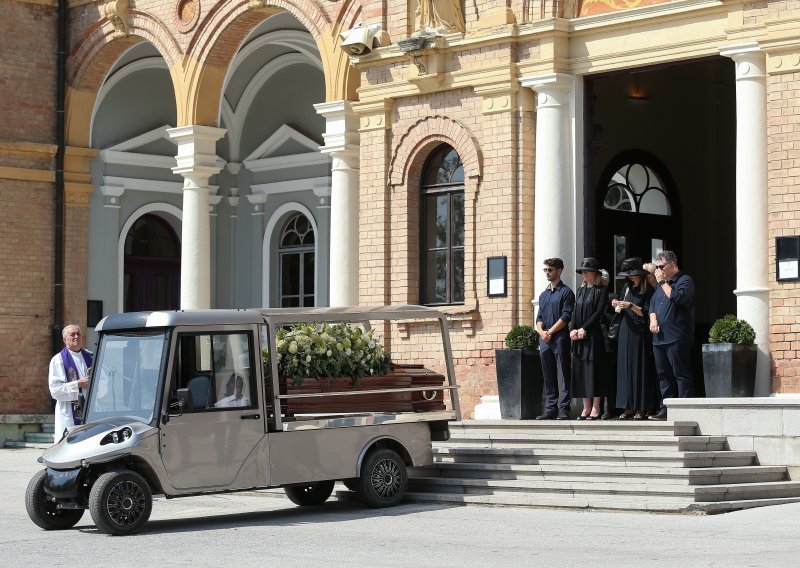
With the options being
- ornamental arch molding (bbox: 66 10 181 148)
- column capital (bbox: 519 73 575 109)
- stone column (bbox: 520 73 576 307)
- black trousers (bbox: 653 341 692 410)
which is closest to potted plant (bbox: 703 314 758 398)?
black trousers (bbox: 653 341 692 410)

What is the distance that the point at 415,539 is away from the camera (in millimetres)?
11320

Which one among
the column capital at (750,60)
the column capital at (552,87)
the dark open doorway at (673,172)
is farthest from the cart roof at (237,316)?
the dark open doorway at (673,172)

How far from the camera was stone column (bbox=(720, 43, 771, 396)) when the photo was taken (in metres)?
15.1

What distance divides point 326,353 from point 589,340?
3.12 m

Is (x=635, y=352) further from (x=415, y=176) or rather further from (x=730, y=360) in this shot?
(x=415, y=176)

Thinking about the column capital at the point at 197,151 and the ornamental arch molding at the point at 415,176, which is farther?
the column capital at the point at 197,151

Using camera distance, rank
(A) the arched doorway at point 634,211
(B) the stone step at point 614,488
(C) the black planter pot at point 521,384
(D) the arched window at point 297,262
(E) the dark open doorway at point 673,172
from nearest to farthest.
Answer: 1. (B) the stone step at point 614,488
2. (C) the black planter pot at point 521,384
3. (A) the arched doorway at point 634,211
4. (E) the dark open doorway at point 673,172
5. (D) the arched window at point 297,262

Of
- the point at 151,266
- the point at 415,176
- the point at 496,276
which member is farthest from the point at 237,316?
the point at 151,266

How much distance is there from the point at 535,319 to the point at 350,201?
3.77 meters

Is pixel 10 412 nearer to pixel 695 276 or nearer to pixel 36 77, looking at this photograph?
pixel 36 77

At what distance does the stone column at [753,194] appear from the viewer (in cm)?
1505

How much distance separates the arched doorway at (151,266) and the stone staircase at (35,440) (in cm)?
306

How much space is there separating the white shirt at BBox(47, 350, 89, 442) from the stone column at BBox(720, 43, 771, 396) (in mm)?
6207

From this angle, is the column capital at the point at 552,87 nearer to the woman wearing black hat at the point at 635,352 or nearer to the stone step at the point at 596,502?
the woman wearing black hat at the point at 635,352
